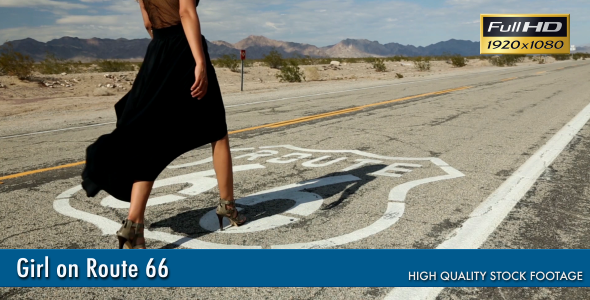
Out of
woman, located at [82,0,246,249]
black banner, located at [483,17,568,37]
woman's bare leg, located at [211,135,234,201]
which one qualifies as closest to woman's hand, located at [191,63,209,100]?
woman, located at [82,0,246,249]

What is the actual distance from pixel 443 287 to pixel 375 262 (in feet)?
1.31

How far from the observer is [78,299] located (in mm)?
2303

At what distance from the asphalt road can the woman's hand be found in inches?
37.2

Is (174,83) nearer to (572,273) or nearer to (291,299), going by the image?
(291,299)

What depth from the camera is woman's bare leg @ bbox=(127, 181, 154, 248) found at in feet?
9.03

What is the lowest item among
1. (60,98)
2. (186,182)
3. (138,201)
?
(186,182)

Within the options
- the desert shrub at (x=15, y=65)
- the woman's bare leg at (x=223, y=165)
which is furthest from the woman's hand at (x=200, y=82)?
the desert shrub at (x=15, y=65)

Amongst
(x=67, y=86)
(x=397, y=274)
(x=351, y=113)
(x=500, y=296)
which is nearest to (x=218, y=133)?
(x=397, y=274)

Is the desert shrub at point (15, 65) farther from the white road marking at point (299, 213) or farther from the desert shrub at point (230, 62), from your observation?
the white road marking at point (299, 213)

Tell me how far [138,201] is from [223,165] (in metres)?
0.63

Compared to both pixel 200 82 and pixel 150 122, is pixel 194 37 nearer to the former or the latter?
pixel 200 82

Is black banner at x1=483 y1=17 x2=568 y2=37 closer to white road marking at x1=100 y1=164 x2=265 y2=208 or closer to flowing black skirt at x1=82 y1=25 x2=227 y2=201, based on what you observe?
white road marking at x1=100 y1=164 x2=265 y2=208

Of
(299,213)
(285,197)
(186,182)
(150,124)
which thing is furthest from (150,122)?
(186,182)

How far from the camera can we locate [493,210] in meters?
3.53
